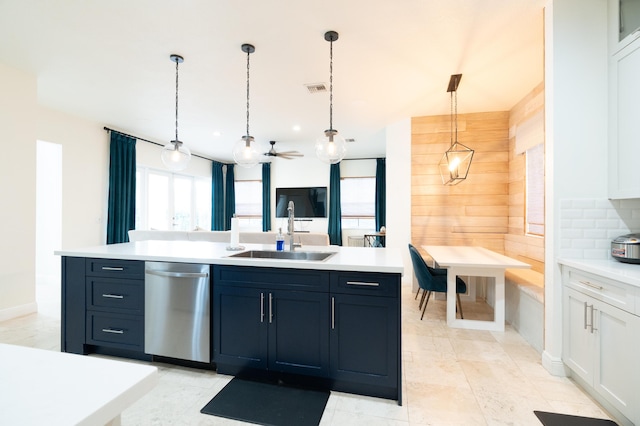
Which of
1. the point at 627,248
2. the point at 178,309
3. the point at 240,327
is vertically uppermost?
the point at 627,248

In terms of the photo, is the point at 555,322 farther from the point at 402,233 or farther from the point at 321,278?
the point at 402,233

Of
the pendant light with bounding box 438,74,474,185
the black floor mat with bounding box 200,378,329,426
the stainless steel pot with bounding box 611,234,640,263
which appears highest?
the pendant light with bounding box 438,74,474,185

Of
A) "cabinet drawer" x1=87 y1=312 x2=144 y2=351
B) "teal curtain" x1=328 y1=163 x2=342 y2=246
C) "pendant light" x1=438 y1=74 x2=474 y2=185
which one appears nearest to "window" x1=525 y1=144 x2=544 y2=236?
"pendant light" x1=438 y1=74 x2=474 y2=185

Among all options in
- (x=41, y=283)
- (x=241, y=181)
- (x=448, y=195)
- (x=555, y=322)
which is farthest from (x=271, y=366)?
(x=241, y=181)

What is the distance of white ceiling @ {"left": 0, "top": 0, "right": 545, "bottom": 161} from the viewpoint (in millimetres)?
2270

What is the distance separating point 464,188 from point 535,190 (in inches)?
38.0

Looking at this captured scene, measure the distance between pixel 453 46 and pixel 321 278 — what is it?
2.41m

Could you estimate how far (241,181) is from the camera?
8.51 metres

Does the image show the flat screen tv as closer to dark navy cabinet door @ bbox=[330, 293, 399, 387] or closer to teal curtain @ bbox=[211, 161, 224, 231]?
teal curtain @ bbox=[211, 161, 224, 231]

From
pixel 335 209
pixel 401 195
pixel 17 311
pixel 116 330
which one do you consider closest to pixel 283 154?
pixel 401 195

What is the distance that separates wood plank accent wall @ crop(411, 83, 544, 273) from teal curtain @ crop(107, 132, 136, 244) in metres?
4.94

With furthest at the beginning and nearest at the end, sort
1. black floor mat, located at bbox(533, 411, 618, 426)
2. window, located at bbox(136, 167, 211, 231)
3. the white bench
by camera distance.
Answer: window, located at bbox(136, 167, 211, 231), the white bench, black floor mat, located at bbox(533, 411, 618, 426)

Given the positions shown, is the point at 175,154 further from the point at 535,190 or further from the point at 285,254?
the point at 535,190

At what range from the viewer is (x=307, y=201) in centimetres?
777
